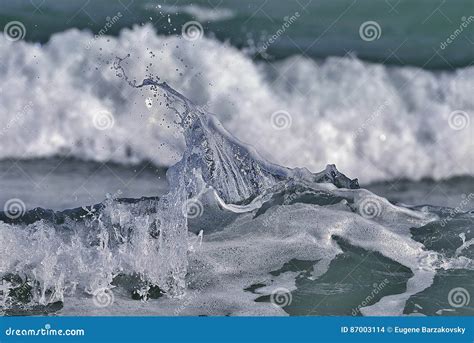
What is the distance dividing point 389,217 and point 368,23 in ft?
9.31

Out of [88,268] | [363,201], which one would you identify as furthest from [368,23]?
[88,268]

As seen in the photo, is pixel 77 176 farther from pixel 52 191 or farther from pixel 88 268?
pixel 88 268

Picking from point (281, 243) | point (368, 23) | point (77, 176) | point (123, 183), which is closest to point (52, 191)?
point (77, 176)

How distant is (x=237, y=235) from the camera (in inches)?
361

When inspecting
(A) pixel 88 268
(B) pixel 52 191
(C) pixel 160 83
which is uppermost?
(C) pixel 160 83

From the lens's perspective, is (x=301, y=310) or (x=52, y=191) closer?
(x=301, y=310)

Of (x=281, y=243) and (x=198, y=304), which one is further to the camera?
(x=281, y=243)

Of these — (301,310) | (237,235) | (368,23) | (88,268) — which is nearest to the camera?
(301,310)

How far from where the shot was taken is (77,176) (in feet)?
29.7

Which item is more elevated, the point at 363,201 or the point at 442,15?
the point at 442,15

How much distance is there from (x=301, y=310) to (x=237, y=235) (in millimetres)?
2496

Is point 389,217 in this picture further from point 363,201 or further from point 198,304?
point 198,304

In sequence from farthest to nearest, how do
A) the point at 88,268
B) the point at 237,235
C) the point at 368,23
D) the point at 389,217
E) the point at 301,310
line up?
1. the point at 389,217
2. the point at 237,235
3. the point at 368,23
4. the point at 88,268
5. the point at 301,310

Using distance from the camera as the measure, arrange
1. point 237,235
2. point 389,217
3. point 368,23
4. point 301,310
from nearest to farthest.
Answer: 1. point 301,310
2. point 368,23
3. point 237,235
4. point 389,217
